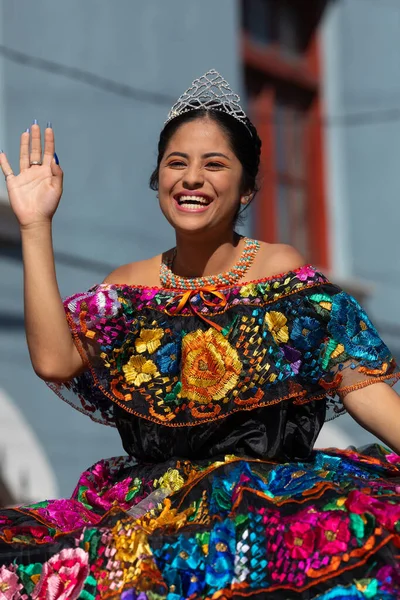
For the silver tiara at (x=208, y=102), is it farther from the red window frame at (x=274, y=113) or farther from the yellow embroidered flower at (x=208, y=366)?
the red window frame at (x=274, y=113)

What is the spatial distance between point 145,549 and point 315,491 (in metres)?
0.38

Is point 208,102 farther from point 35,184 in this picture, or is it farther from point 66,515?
point 66,515

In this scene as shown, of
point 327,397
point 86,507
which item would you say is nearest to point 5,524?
point 86,507

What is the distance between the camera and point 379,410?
9.45 feet

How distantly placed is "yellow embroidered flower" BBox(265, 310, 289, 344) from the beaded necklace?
0.62 feet

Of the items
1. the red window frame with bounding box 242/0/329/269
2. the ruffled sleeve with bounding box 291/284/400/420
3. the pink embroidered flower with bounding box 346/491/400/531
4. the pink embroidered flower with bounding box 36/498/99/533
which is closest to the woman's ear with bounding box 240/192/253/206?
the ruffled sleeve with bounding box 291/284/400/420

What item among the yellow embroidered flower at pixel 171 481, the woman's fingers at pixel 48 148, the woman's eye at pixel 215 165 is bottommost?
the yellow embroidered flower at pixel 171 481

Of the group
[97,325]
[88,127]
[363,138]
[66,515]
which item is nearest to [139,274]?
[97,325]

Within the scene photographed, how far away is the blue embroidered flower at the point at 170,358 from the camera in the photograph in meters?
3.04

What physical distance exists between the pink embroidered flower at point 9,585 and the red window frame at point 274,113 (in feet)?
19.4

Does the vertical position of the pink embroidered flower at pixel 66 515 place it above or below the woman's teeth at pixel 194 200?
below

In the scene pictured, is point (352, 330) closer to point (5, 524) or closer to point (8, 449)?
point (5, 524)

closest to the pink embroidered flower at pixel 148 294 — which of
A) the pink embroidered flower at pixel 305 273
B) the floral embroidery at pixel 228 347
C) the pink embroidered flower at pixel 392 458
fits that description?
the floral embroidery at pixel 228 347

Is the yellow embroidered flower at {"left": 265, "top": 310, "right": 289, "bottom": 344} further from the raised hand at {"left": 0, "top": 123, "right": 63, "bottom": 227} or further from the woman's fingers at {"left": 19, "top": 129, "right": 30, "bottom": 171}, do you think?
the woman's fingers at {"left": 19, "top": 129, "right": 30, "bottom": 171}
